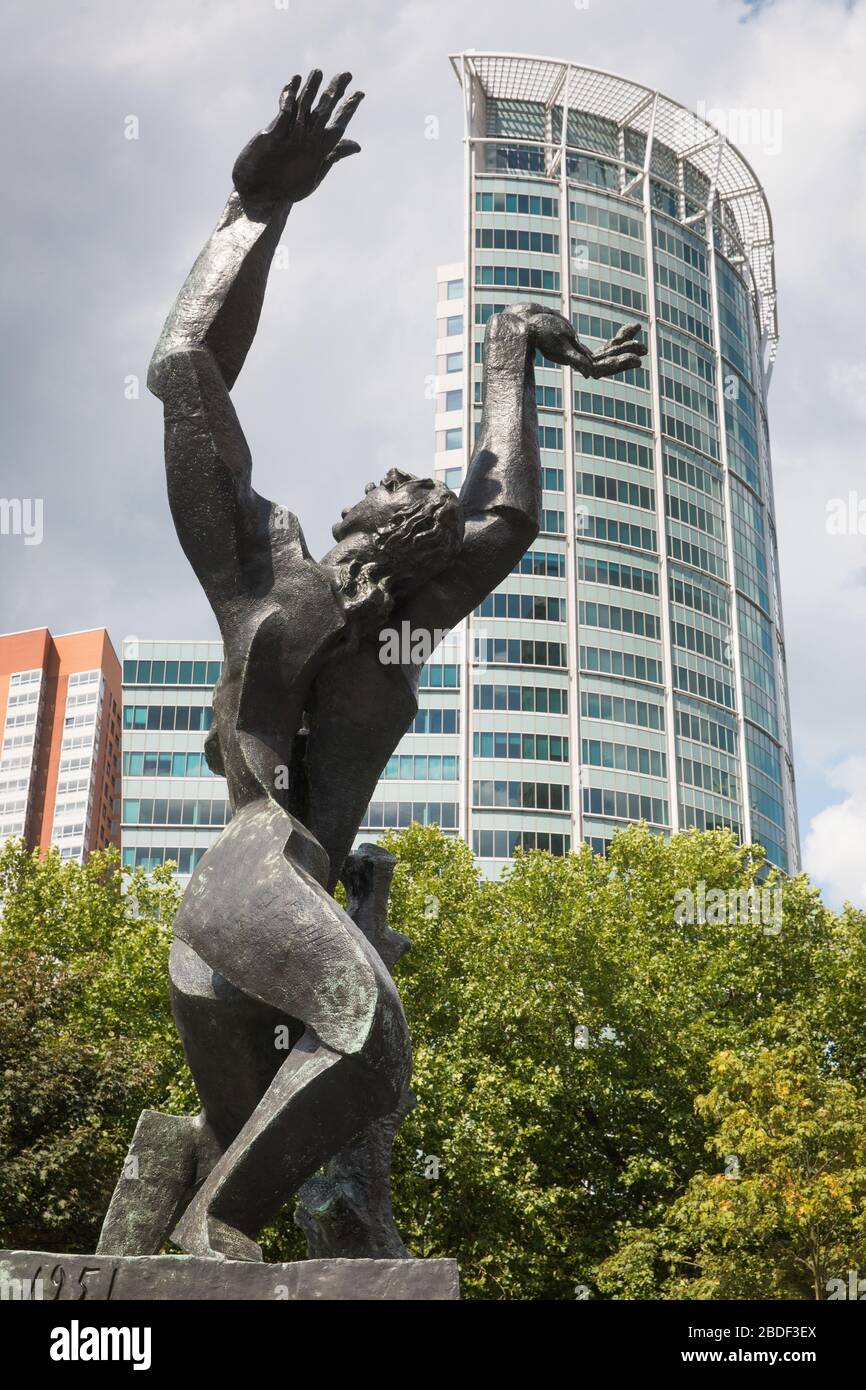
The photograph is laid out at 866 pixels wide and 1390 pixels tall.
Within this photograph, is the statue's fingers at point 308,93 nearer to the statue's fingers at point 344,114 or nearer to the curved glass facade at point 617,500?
the statue's fingers at point 344,114

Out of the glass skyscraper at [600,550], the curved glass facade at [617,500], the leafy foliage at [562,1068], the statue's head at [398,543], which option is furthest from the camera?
the curved glass facade at [617,500]

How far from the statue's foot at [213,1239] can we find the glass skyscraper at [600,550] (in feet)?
192

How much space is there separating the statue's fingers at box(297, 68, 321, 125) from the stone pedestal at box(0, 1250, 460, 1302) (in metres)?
4.73

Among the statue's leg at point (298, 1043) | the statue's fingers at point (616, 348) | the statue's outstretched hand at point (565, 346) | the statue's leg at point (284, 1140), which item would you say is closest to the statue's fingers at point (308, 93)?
the statue's outstretched hand at point (565, 346)

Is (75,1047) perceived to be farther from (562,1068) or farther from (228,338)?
(228,338)

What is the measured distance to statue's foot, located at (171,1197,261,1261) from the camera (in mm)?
4777

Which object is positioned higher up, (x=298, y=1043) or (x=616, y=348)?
(x=616, y=348)

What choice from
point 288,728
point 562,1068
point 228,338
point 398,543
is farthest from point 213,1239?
point 562,1068

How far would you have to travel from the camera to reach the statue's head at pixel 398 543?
6.02 m

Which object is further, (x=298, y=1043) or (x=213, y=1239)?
(x=298, y=1043)

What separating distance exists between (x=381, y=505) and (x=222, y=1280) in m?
3.27

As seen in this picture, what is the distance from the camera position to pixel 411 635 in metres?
6.28

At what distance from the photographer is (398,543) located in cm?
609

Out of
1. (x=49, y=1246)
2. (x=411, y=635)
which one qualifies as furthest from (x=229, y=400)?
(x=49, y=1246)
